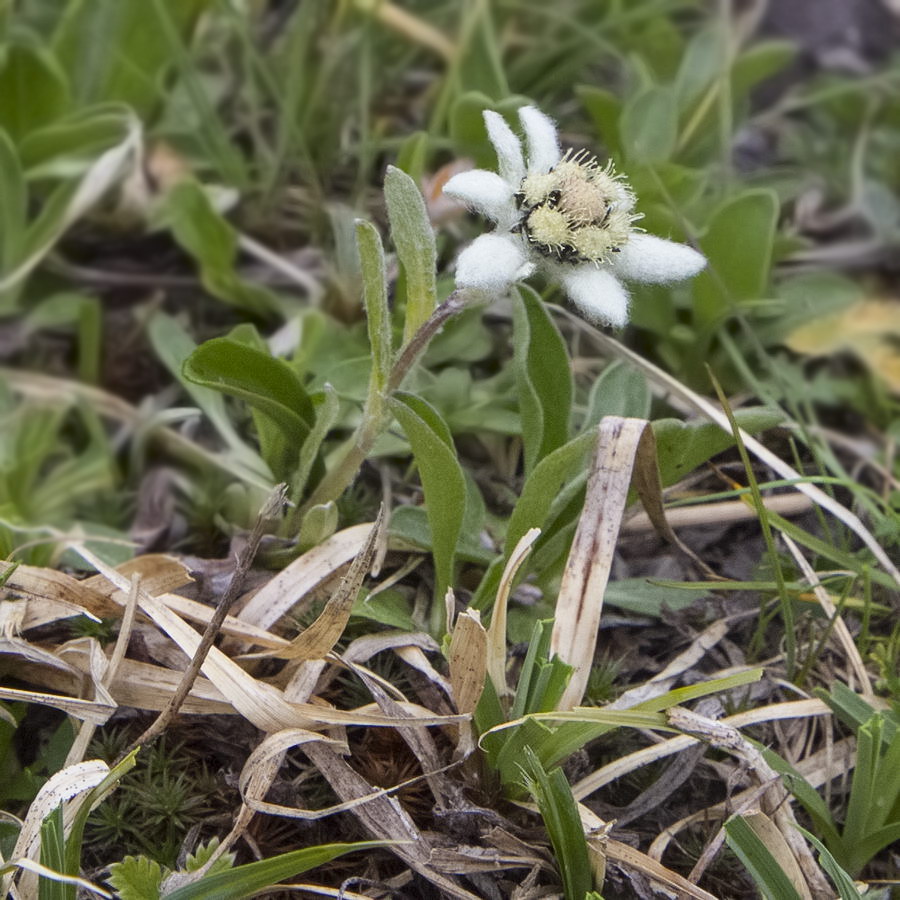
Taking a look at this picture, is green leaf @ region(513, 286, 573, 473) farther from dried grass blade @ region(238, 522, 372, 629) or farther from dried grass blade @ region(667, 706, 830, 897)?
dried grass blade @ region(667, 706, 830, 897)

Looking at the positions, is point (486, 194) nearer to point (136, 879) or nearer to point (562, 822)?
point (562, 822)

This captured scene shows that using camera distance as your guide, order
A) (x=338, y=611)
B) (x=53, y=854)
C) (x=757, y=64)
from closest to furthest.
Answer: (x=53, y=854) < (x=338, y=611) < (x=757, y=64)

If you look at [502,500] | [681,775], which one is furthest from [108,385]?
[681,775]

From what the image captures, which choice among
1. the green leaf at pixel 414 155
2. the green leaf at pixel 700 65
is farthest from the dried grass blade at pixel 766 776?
the green leaf at pixel 700 65

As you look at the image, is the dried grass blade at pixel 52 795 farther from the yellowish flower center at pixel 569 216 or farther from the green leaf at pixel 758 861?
the yellowish flower center at pixel 569 216

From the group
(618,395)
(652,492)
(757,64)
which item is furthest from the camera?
(757,64)

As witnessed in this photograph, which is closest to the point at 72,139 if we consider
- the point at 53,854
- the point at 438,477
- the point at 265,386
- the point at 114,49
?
the point at 114,49
